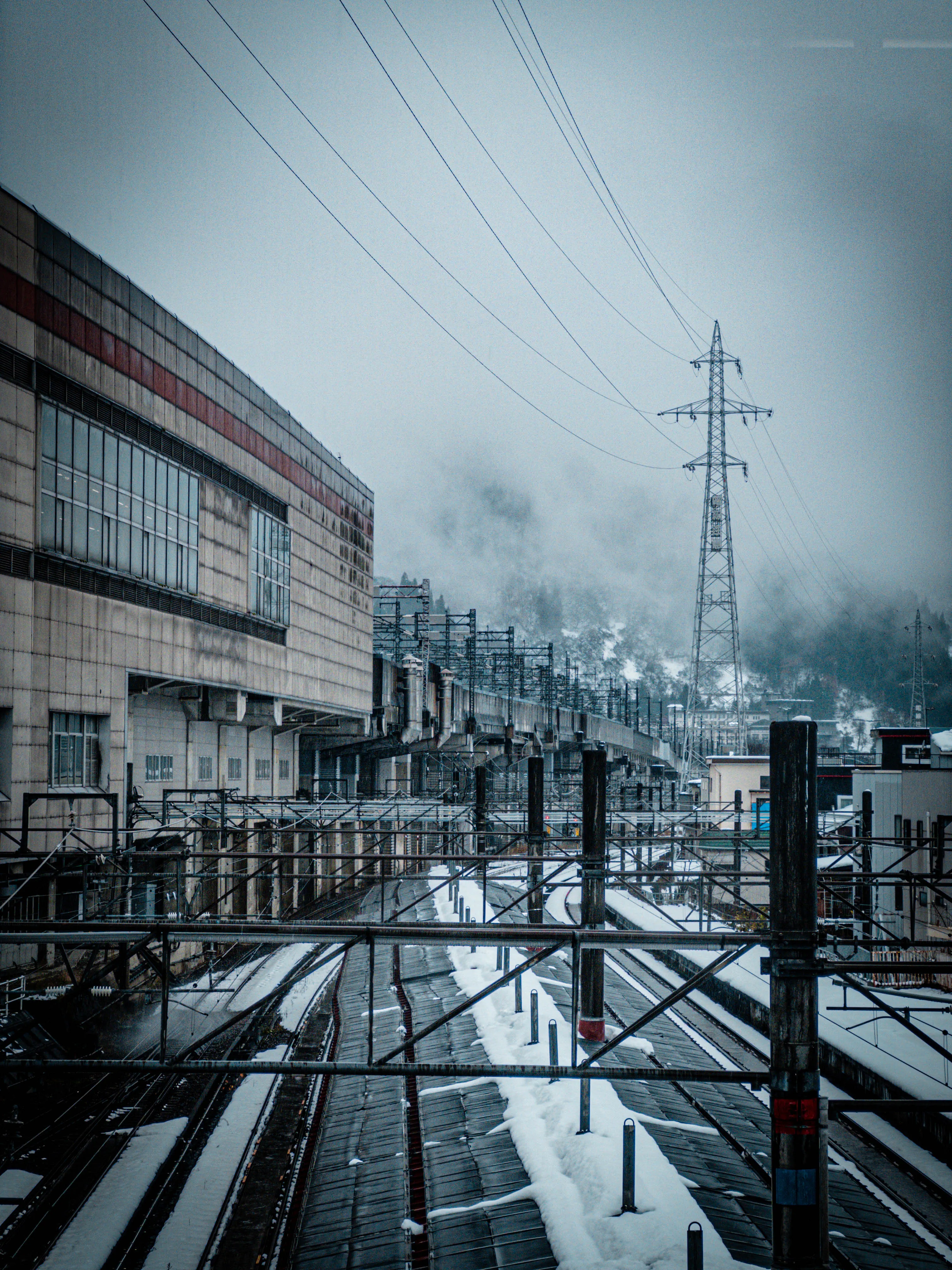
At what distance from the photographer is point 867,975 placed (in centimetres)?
2195

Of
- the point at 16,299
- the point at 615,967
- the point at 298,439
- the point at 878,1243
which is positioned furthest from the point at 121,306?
the point at 878,1243

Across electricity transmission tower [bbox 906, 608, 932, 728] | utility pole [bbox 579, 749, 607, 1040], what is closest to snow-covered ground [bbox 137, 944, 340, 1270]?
utility pole [bbox 579, 749, 607, 1040]

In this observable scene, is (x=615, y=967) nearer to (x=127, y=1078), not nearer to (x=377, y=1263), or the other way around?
(x=127, y=1078)

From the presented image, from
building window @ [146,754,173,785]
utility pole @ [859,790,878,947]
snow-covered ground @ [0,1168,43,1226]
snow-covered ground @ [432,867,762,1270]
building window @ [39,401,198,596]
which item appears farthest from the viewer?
building window @ [146,754,173,785]

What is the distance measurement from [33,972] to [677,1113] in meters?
11.5

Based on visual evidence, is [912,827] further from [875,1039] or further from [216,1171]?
[216,1171]

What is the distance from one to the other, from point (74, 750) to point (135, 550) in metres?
4.32

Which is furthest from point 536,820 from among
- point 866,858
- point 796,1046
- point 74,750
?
point 796,1046

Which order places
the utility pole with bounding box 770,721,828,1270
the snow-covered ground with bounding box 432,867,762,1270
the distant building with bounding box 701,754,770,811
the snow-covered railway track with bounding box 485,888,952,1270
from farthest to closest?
the distant building with bounding box 701,754,770,811
the snow-covered railway track with bounding box 485,888,952,1270
the snow-covered ground with bounding box 432,867,762,1270
the utility pole with bounding box 770,721,828,1270

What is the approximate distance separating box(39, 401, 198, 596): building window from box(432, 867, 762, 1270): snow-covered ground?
11.4m

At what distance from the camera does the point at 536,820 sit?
67.5 feet

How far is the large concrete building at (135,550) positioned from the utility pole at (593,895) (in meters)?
9.23

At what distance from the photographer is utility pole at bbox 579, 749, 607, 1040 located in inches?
523

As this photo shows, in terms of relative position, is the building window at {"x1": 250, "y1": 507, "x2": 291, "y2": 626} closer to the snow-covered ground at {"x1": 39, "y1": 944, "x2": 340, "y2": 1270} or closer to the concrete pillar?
the concrete pillar
